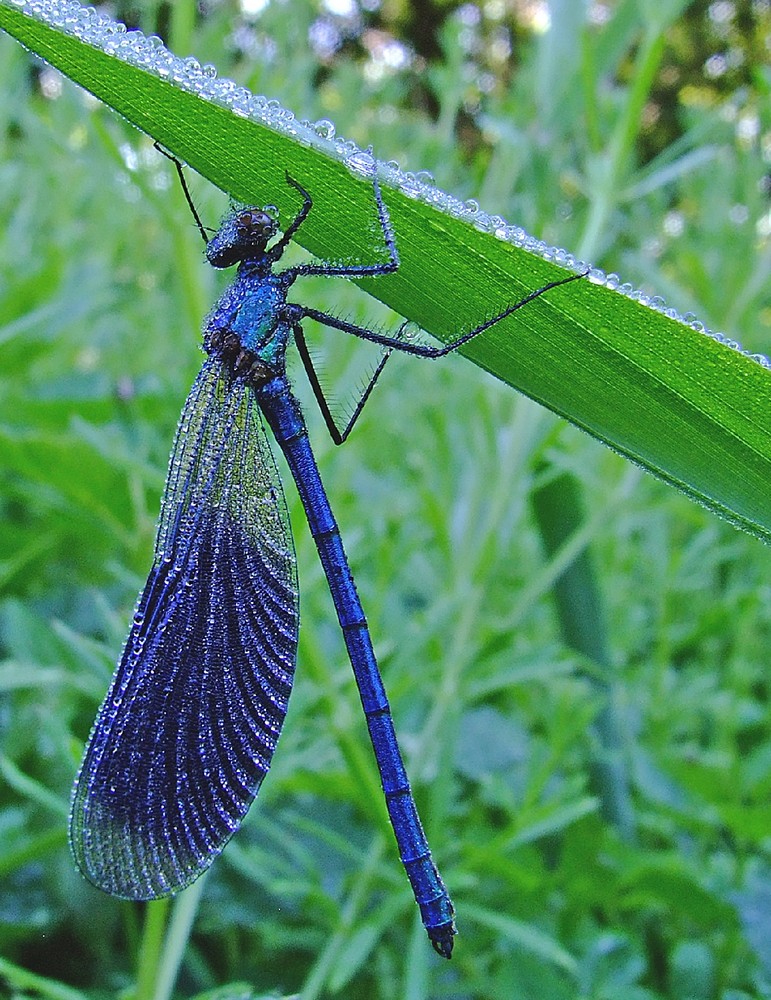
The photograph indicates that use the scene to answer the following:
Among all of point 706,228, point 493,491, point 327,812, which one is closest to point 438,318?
point 493,491

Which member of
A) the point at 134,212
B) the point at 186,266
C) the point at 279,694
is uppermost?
the point at 134,212

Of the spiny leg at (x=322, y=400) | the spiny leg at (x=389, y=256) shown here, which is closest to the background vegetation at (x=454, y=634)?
the spiny leg at (x=322, y=400)

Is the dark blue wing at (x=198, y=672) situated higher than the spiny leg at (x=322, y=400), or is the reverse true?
the spiny leg at (x=322, y=400)

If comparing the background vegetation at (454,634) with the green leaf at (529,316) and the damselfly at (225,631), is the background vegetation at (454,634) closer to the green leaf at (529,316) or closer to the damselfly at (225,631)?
the damselfly at (225,631)

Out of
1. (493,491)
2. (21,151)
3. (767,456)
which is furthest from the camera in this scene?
(21,151)

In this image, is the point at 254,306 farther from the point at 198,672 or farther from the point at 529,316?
the point at 529,316

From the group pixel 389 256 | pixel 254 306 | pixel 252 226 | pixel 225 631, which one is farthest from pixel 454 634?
pixel 389 256

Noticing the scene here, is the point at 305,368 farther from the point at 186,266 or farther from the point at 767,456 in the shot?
the point at 767,456
